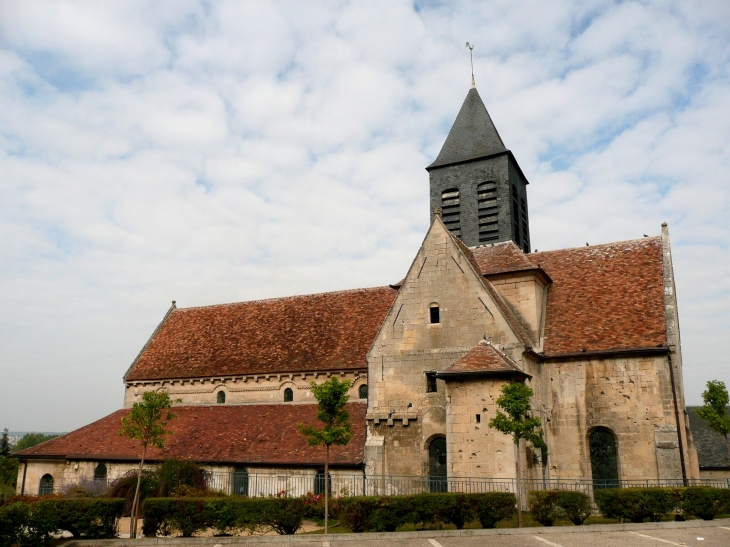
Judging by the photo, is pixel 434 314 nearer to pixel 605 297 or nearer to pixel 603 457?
pixel 605 297

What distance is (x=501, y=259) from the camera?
81.1ft

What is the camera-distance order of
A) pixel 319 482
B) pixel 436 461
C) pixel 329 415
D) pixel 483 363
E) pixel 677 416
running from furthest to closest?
pixel 319 482 → pixel 436 461 → pixel 677 416 → pixel 483 363 → pixel 329 415

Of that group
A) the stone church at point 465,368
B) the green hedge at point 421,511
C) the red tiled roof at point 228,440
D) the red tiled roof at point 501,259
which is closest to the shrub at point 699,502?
the stone church at point 465,368

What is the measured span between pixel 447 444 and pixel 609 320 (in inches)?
316

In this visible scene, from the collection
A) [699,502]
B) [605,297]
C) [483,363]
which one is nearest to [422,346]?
[483,363]

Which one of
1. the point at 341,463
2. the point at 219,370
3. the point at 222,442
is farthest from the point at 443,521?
the point at 219,370

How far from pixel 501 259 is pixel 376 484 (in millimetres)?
10318

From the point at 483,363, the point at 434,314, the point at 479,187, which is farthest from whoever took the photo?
the point at 479,187

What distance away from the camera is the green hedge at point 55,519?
46.3 feet

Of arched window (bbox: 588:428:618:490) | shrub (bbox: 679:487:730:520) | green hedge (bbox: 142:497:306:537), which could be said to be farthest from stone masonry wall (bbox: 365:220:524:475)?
shrub (bbox: 679:487:730:520)

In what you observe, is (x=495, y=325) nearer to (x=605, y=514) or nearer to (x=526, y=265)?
(x=526, y=265)

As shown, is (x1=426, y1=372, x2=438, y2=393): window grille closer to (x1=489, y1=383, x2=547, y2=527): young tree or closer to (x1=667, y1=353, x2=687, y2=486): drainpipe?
(x1=489, y1=383, x2=547, y2=527): young tree

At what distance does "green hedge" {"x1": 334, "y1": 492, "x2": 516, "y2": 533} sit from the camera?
16.4 m

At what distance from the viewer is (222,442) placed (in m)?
25.8
